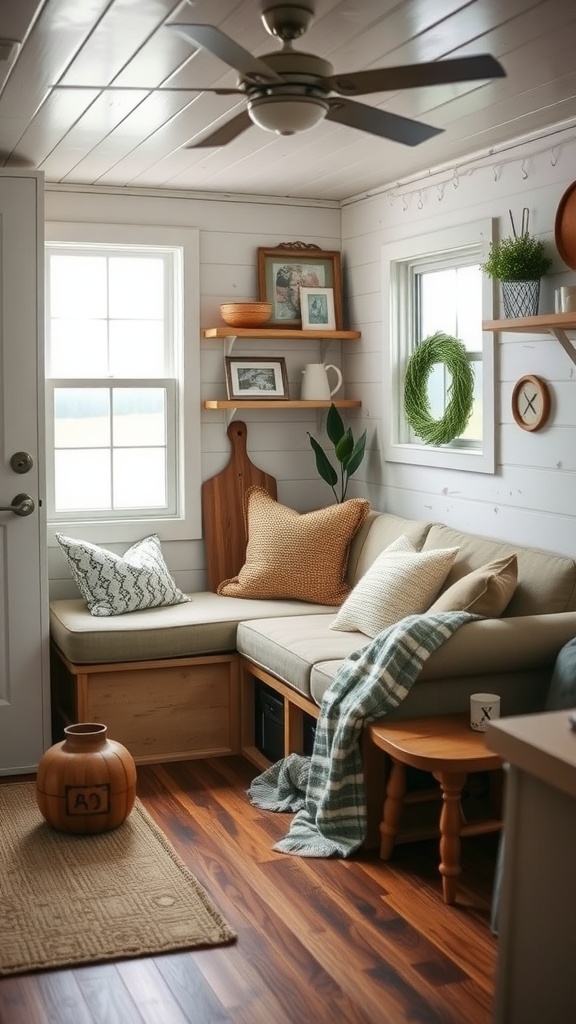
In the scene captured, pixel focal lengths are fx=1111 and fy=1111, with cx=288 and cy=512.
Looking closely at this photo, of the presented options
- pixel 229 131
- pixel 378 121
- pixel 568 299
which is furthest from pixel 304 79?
pixel 568 299

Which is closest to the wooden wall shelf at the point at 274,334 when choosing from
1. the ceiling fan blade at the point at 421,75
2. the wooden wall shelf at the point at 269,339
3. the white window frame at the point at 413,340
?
the wooden wall shelf at the point at 269,339

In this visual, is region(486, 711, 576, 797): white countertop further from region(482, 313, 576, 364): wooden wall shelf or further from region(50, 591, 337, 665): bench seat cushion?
region(50, 591, 337, 665): bench seat cushion

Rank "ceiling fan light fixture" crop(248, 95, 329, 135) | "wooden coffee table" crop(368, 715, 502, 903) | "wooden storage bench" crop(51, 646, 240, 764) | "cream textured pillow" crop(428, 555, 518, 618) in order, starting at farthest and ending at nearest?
1. "wooden storage bench" crop(51, 646, 240, 764)
2. "cream textured pillow" crop(428, 555, 518, 618)
3. "wooden coffee table" crop(368, 715, 502, 903)
4. "ceiling fan light fixture" crop(248, 95, 329, 135)

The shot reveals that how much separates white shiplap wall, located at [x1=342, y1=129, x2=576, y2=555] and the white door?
154cm

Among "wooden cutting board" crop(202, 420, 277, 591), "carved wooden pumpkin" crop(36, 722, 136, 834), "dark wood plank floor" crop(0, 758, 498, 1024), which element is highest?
"wooden cutting board" crop(202, 420, 277, 591)

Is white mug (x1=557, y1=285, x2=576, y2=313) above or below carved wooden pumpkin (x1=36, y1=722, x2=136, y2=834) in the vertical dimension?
above

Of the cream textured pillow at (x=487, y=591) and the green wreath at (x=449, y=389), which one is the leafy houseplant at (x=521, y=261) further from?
the cream textured pillow at (x=487, y=591)

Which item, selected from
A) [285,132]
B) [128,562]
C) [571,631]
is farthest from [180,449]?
[285,132]

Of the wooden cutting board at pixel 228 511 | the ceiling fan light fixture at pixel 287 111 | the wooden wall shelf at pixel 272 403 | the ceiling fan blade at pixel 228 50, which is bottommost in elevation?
the wooden cutting board at pixel 228 511

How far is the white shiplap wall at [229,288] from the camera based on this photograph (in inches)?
189

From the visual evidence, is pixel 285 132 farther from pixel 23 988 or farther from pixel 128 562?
pixel 128 562

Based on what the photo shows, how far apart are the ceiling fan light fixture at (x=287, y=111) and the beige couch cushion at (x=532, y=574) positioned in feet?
5.95

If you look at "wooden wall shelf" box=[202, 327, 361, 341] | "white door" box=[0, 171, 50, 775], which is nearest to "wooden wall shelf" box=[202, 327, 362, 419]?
"wooden wall shelf" box=[202, 327, 361, 341]

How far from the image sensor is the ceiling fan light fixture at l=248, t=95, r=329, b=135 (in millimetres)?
2338
